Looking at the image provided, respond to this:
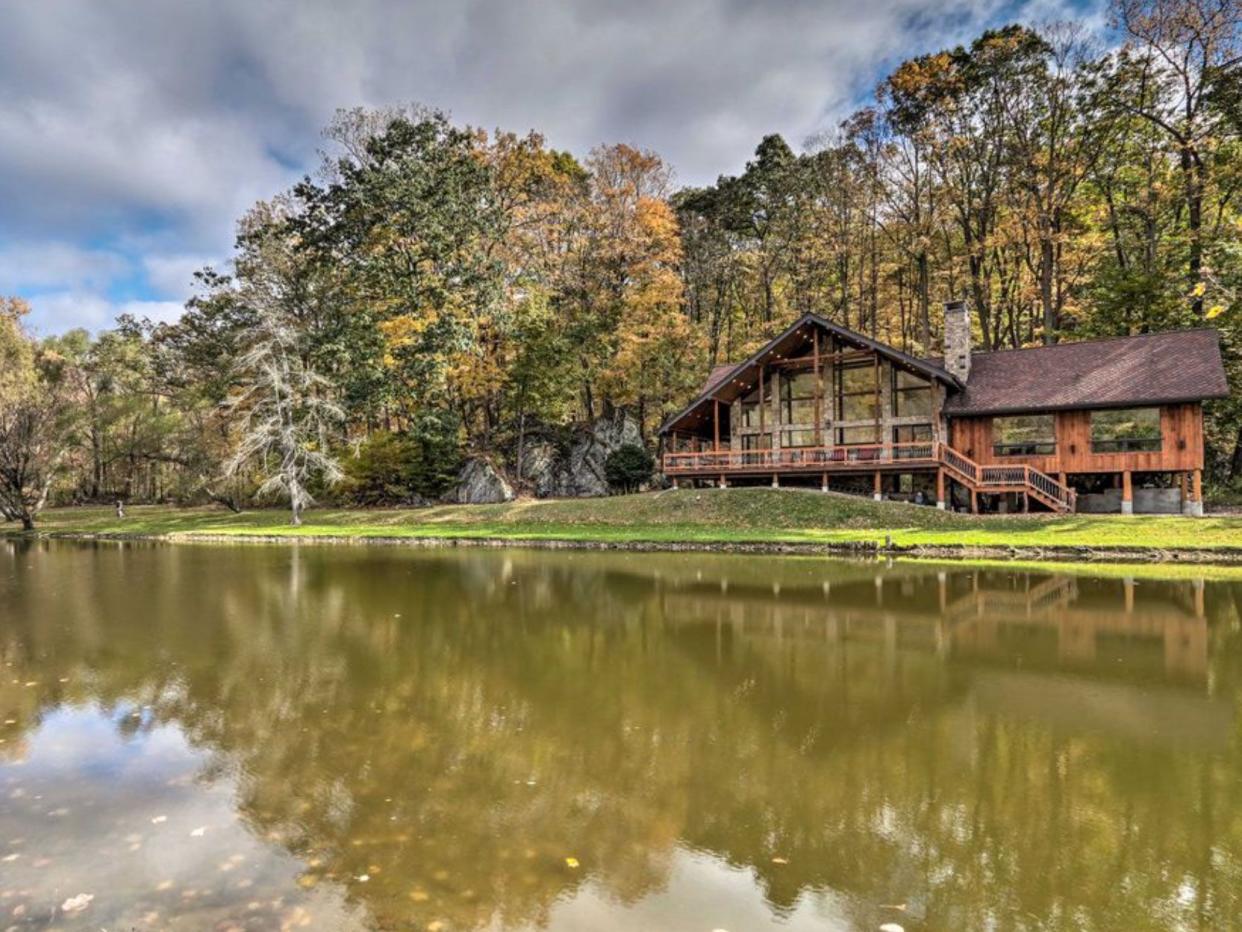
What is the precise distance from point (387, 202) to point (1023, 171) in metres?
29.7

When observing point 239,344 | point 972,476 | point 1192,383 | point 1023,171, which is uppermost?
point 1023,171

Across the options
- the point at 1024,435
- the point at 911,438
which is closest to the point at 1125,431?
the point at 1024,435

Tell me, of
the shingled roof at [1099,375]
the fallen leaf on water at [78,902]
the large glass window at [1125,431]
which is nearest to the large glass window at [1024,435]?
the shingled roof at [1099,375]

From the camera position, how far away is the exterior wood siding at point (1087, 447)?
22.5 metres

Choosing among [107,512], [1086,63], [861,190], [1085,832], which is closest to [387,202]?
[861,190]

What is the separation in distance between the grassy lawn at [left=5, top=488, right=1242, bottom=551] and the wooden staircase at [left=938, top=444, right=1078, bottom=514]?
1.82 meters

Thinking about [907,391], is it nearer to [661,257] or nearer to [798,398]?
[798,398]

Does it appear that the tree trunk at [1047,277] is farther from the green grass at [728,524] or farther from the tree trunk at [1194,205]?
the green grass at [728,524]

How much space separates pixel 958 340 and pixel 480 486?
2369 centimetres

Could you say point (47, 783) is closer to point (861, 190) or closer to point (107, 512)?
point (861, 190)

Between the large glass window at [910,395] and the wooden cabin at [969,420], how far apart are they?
54 millimetres

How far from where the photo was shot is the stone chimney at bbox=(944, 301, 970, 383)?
88.5 ft

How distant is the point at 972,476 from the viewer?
82.8ft

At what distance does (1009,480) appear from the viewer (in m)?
24.6
